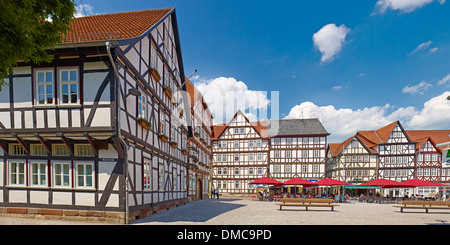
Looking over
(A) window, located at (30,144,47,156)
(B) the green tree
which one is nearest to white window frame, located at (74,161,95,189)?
(A) window, located at (30,144,47,156)

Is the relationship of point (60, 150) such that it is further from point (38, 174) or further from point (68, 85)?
point (68, 85)

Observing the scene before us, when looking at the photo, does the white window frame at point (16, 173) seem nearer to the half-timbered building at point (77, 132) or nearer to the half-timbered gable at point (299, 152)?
the half-timbered building at point (77, 132)

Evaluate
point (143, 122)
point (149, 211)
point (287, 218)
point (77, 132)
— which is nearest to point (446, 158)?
point (287, 218)

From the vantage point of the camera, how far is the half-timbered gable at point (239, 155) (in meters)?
44.6

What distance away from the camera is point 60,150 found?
11102 mm

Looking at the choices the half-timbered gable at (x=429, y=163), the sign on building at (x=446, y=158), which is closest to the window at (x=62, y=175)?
the sign on building at (x=446, y=158)

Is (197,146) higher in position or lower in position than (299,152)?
lower

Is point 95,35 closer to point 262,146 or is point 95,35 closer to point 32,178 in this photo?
point 32,178

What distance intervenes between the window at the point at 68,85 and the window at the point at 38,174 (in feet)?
9.95

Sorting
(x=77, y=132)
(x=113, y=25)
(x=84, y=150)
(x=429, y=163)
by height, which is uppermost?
(x=113, y=25)

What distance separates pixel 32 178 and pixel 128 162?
417 cm

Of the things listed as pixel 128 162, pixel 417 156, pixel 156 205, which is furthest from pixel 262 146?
pixel 128 162

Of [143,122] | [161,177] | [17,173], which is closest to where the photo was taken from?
[17,173]

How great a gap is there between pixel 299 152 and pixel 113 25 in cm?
3742
